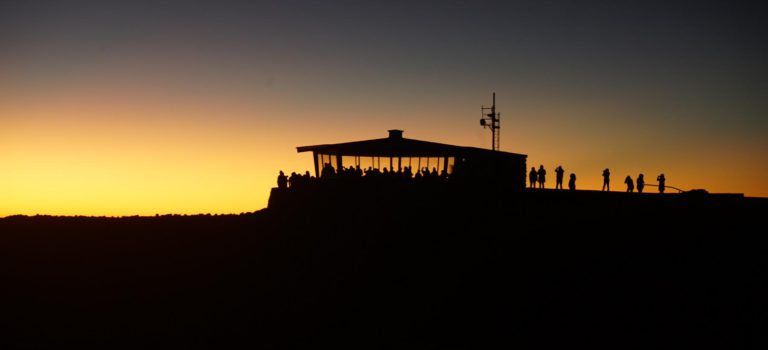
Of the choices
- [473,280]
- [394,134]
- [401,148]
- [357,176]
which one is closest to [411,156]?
[401,148]

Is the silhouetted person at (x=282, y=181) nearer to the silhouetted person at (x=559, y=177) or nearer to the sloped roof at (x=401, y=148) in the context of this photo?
the sloped roof at (x=401, y=148)

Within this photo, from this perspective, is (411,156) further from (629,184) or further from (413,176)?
(629,184)

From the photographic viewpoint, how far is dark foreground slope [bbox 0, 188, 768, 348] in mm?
26500

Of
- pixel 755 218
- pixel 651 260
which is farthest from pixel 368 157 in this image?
pixel 755 218

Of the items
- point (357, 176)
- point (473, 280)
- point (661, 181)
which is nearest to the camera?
point (473, 280)

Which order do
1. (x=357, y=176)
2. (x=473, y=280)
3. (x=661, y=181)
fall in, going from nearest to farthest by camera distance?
(x=473, y=280) < (x=357, y=176) < (x=661, y=181)

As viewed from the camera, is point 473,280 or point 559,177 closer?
point 473,280

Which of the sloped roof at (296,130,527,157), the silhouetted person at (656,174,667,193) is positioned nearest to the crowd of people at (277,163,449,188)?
the sloped roof at (296,130,527,157)

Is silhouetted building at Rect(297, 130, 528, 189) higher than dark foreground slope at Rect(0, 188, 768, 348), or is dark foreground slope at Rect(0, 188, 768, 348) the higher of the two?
silhouetted building at Rect(297, 130, 528, 189)

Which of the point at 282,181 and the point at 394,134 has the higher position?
the point at 394,134

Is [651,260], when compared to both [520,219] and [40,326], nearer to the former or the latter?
[520,219]

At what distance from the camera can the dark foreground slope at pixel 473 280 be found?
26.5 metres

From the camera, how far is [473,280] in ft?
94.4

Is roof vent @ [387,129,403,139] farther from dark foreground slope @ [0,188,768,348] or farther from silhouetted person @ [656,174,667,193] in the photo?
silhouetted person @ [656,174,667,193]
